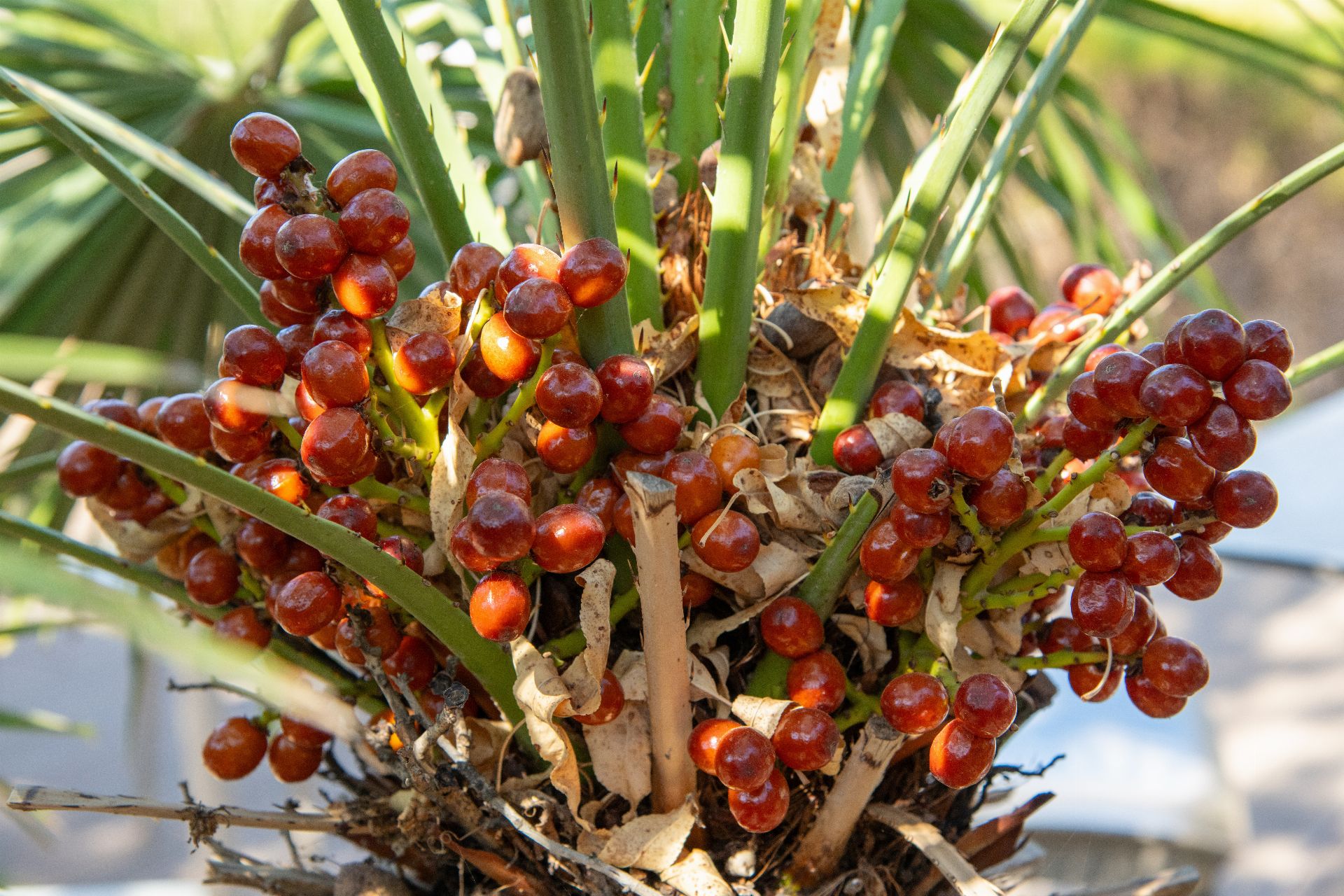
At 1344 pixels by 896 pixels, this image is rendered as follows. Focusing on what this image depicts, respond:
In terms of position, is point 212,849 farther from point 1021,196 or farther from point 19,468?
point 1021,196

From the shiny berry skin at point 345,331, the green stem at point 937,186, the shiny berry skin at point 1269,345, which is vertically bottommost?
the shiny berry skin at point 345,331

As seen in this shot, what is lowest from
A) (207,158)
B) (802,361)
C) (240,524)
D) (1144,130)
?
(240,524)

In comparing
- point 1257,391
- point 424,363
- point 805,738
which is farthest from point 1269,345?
point 424,363

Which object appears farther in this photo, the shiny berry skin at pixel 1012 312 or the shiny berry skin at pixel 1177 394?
the shiny berry skin at pixel 1012 312

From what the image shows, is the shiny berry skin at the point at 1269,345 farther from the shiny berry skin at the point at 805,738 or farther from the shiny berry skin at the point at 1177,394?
the shiny berry skin at the point at 805,738

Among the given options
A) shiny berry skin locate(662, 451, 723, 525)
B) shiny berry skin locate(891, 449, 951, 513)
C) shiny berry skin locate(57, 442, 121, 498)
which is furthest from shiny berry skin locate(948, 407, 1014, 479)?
shiny berry skin locate(57, 442, 121, 498)

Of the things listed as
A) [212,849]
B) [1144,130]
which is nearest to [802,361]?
[212,849]

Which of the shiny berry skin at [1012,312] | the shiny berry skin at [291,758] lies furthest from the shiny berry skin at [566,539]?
the shiny berry skin at [1012,312]

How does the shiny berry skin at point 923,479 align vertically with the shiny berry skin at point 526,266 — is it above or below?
below
